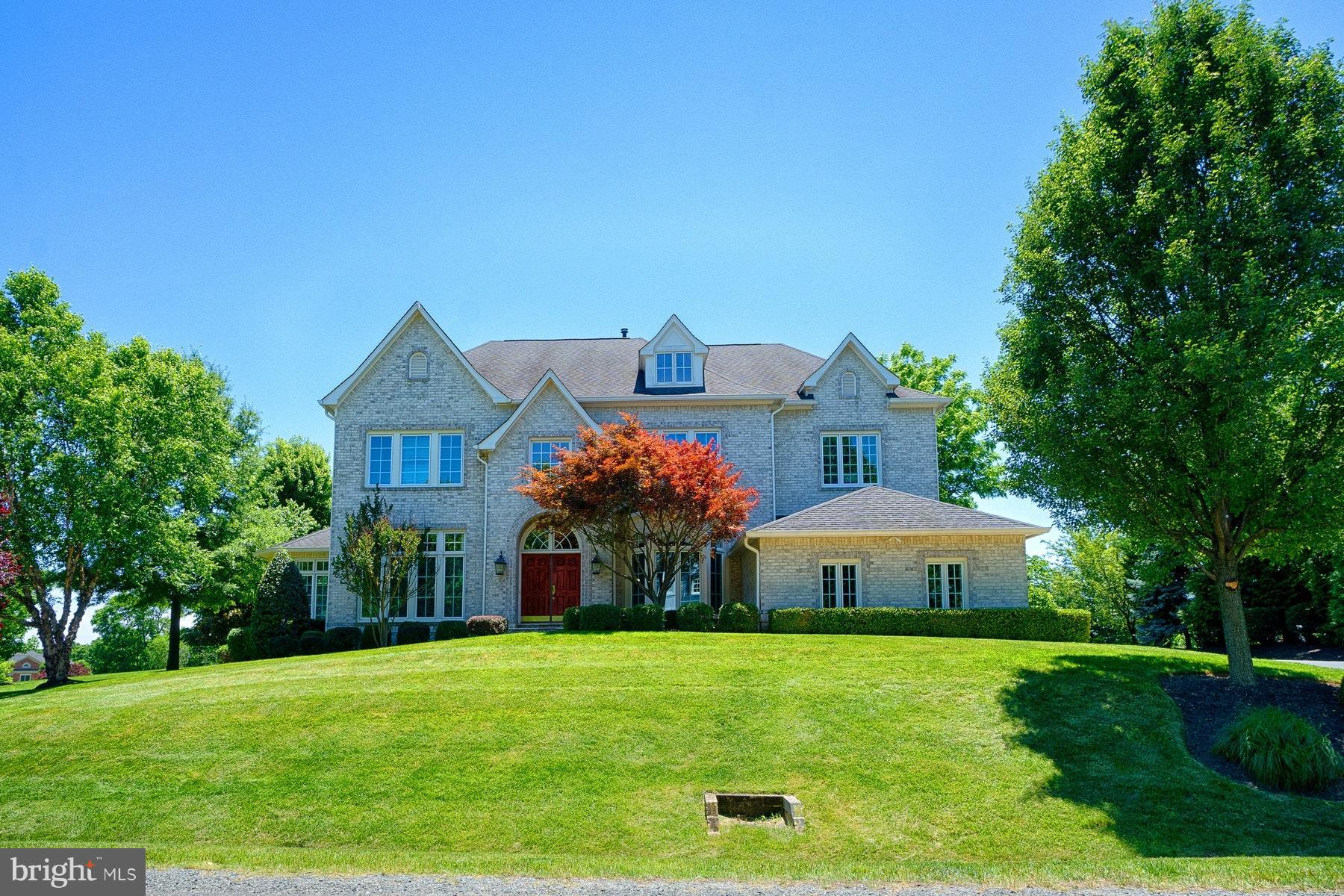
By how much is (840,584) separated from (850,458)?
21.1ft

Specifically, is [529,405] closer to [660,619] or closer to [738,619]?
[660,619]

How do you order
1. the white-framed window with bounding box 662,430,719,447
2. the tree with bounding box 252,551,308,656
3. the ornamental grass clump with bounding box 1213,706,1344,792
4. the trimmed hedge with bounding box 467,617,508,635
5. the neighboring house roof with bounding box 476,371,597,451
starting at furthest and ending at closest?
1. the white-framed window with bounding box 662,430,719,447
2. the tree with bounding box 252,551,308,656
3. the neighboring house roof with bounding box 476,371,597,451
4. the trimmed hedge with bounding box 467,617,508,635
5. the ornamental grass clump with bounding box 1213,706,1344,792

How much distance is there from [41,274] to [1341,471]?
3119 centimetres

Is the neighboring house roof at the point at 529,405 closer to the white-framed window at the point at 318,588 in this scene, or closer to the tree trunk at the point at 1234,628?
the white-framed window at the point at 318,588

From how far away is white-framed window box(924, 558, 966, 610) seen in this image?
82.9 ft

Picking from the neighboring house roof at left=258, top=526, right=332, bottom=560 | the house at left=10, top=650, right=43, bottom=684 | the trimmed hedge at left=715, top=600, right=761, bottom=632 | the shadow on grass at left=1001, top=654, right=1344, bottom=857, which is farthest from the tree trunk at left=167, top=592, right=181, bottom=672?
the house at left=10, top=650, right=43, bottom=684

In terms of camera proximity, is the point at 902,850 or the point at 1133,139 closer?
the point at 902,850

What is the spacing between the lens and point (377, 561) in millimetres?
26219

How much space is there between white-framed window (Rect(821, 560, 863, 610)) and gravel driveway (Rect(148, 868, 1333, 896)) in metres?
15.7

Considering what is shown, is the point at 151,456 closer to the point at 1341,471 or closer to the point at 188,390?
the point at 188,390

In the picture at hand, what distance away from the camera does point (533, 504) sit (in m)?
28.4

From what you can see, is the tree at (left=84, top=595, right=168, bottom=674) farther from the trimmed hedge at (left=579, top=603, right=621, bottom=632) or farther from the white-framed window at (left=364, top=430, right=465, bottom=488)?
the trimmed hedge at (left=579, top=603, right=621, bottom=632)

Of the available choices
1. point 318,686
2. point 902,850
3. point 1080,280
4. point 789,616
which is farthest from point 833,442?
point 902,850

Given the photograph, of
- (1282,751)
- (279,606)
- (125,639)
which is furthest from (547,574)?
(125,639)
